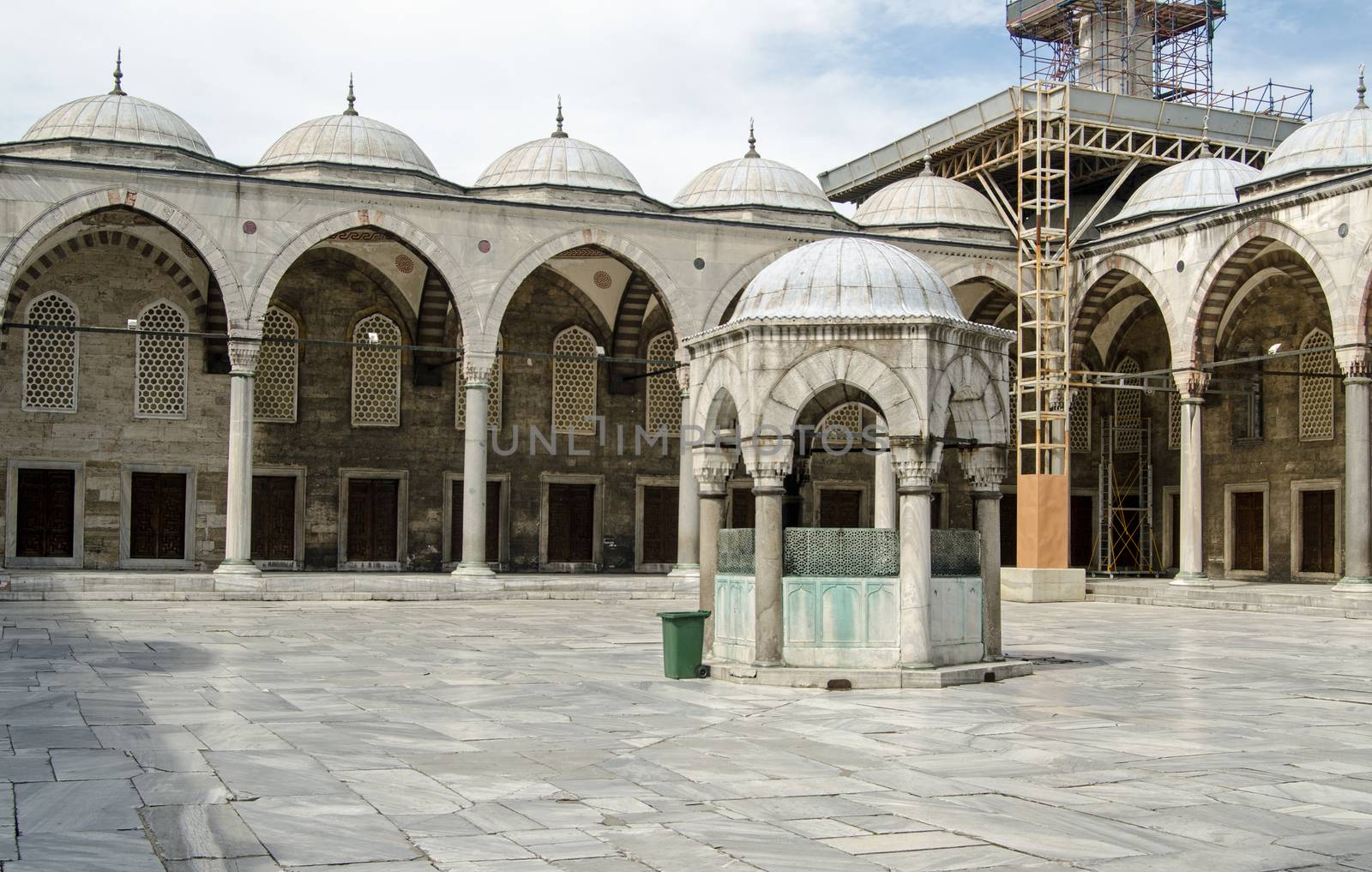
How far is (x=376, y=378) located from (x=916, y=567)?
573 inches

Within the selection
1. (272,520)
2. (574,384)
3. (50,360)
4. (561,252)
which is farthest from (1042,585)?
(50,360)

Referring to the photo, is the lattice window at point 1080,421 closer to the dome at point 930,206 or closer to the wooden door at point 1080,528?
the wooden door at point 1080,528

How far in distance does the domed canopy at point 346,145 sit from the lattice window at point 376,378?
2.50 metres

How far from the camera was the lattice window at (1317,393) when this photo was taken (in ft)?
68.8

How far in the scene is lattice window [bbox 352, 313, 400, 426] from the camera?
21672mm

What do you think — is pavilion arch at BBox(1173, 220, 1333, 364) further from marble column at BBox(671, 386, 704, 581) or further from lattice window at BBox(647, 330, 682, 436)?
lattice window at BBox(647, 330, 682, 436)

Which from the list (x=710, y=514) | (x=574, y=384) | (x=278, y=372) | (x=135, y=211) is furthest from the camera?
(x=574, y=384)

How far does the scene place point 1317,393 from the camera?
69.7ft

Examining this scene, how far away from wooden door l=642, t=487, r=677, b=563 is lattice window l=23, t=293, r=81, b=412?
8758 millimetres

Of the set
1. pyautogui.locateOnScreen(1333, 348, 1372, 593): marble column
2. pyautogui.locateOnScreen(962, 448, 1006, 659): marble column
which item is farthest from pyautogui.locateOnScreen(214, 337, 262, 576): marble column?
pyautogui.locateOnScreen(1333, 348, 1372, 593): marble column

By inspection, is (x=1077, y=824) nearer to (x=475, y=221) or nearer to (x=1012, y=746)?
Answer: (x=1012, y=746)

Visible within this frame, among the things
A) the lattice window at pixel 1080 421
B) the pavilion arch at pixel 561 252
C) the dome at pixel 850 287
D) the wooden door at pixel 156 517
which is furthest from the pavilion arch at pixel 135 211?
the lattice window at pixel 1080 421

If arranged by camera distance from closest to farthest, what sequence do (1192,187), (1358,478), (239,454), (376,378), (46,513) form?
(1358,478) < (239,454) < (46,513) < (1192,187) < (376,378)

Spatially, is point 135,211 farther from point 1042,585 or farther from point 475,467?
point 1042,585
